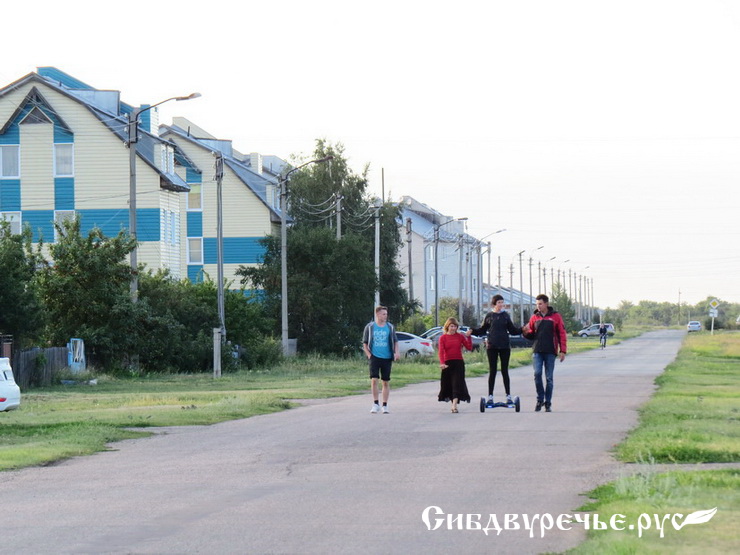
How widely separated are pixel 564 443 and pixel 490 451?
1.36 meters

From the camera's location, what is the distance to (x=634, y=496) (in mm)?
9766

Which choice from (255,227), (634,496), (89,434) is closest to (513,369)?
(255,227)

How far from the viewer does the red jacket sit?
20.0 m

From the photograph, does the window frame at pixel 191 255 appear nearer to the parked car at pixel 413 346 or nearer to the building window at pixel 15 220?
the building window at pixel 15 220

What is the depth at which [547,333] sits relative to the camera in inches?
786

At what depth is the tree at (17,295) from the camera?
104ft

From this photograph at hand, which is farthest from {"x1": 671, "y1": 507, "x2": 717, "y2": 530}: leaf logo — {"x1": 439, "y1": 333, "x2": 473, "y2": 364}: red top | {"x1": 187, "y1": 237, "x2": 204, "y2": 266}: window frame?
{"x1": 187, "y1": 237, "x2": 204, "y2": 266}: window frame

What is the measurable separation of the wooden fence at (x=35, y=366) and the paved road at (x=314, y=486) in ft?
47.0

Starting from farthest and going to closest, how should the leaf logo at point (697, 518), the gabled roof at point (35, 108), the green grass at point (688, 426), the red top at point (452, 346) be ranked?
the gabled roof at point (35, 108), the red top at point (452, 346), the green grass at point (688, 426), the leaf logo at point (697, 518)

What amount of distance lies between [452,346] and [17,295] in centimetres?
1546

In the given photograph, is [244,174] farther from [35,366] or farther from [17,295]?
[17,295]

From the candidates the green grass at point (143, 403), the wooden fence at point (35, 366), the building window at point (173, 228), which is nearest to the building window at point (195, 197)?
the building window at point (173, 228)

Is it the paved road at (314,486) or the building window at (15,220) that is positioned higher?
the building window at (15,220)

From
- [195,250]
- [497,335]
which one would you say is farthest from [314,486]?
[195,250]
